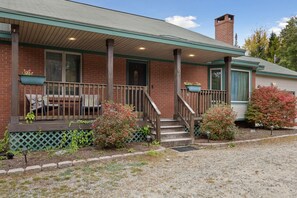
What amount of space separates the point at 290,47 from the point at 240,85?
20.6 m

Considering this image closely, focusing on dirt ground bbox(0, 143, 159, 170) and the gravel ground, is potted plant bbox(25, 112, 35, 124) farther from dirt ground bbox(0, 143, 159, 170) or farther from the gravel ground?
the gravel ground

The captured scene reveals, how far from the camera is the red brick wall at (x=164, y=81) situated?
9930 mm

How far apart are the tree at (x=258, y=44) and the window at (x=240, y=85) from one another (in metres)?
24.2

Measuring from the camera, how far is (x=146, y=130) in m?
7.26

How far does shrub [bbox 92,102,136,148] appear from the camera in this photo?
19.5 feet

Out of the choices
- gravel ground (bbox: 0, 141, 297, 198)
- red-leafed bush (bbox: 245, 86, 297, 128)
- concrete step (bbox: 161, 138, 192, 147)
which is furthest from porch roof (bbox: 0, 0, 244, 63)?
gravel ground (bbox: 0, 141, 297, 198)

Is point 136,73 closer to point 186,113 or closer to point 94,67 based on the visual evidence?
point 94,67

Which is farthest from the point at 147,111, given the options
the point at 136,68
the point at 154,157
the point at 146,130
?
the point at 136,68

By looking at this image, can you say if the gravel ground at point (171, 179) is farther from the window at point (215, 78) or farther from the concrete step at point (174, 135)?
the window at point (215, 78)

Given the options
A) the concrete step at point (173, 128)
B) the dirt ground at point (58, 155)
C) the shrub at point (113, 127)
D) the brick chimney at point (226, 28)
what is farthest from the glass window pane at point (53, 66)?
the brick chimney at point (226, 28)

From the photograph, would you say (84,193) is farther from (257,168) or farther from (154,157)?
(257,168)

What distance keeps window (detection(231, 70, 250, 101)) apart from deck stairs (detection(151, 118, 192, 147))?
164 inches

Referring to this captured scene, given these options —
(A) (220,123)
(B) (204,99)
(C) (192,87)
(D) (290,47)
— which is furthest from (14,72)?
(D) (290,47)

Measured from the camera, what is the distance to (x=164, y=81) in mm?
10203
